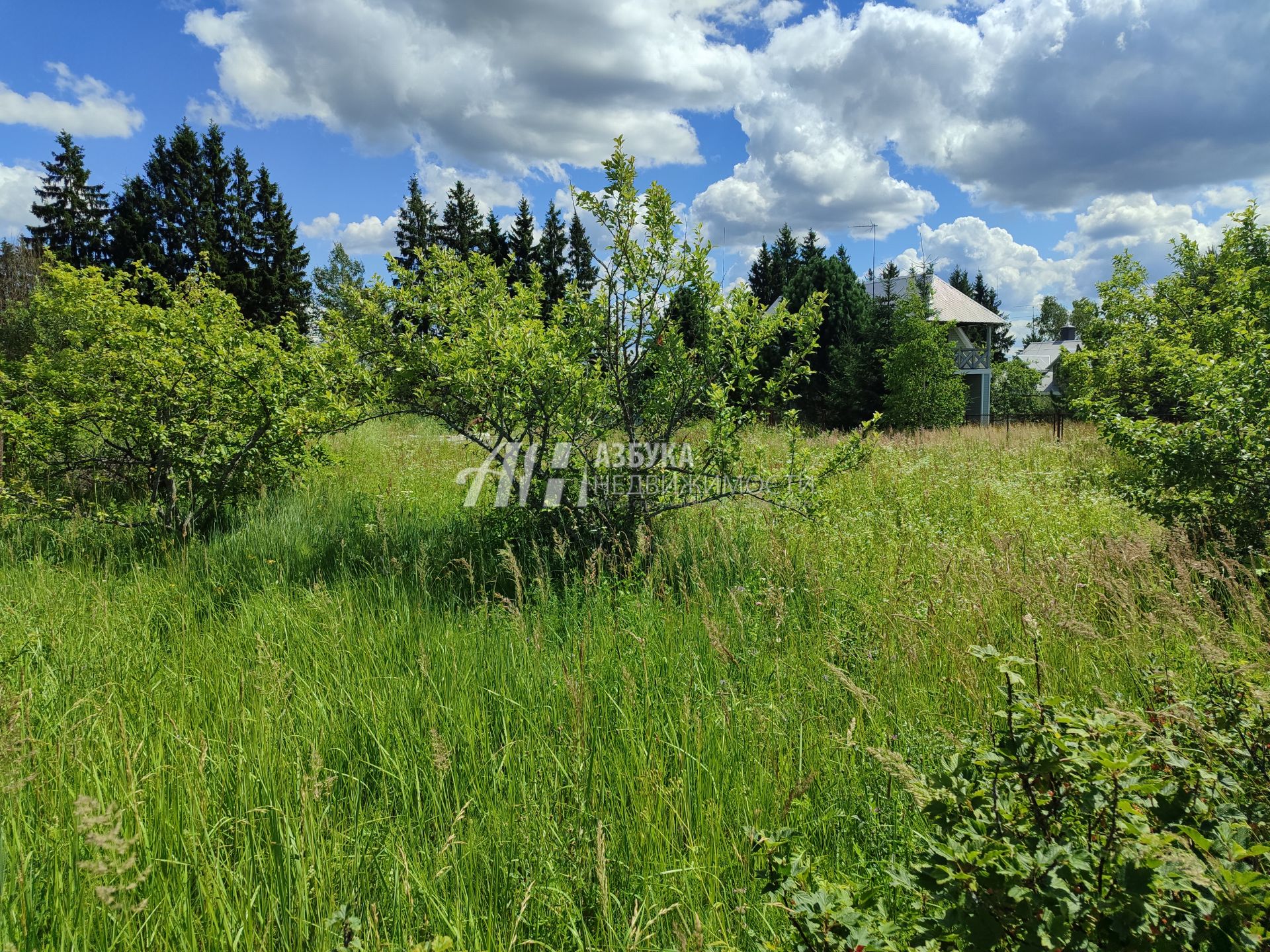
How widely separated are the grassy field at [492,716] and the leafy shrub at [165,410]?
1.00 meters

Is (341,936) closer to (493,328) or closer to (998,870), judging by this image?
(998,870)

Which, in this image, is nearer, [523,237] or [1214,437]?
[1214,437]

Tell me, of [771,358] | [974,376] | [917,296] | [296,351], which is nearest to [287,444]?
[296,351]

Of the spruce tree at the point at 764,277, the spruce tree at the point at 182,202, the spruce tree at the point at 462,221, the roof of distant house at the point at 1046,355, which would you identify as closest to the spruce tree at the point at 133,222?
the spruce tree at the point at 182,202

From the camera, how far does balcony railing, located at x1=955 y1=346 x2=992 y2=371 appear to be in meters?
34.6

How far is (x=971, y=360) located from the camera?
1382 inches

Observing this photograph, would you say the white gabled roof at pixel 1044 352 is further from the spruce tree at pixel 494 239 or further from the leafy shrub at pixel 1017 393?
the spruce tree at pixel 494 239

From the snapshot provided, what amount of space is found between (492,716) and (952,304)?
3981 centimetres

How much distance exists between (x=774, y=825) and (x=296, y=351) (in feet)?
19.3

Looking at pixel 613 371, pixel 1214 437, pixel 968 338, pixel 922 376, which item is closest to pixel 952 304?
pixel 968 338

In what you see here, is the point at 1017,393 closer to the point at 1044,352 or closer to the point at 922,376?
the point at 922,376

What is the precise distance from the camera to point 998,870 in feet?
4.05

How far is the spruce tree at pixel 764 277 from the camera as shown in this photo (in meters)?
35.2

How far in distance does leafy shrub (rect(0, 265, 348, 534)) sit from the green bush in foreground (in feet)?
16.4
